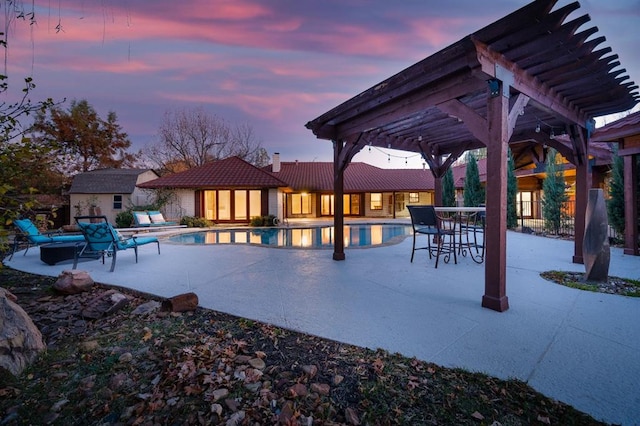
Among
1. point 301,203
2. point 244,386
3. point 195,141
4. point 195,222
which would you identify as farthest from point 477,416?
point 195,141

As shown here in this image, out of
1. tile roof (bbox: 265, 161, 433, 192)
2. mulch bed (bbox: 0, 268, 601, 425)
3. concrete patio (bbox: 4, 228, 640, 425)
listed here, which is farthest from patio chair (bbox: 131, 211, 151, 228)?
mulch bed (bbox: 0, 268, 601, 425)

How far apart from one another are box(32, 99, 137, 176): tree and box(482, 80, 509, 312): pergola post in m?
24.4

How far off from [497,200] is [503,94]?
3.83 feet

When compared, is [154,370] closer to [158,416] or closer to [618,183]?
[158,416]

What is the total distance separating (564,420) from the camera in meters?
1.56

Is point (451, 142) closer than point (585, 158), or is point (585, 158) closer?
point (585, 158)

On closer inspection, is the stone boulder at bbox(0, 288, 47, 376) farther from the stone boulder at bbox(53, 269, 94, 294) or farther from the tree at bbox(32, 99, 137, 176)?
the tree at bbox(32, 99, 137, 176)

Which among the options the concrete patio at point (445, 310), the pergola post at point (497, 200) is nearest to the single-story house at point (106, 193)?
the concrete patio at point (445, 310)

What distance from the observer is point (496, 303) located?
3.11m

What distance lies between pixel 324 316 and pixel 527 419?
180 cm

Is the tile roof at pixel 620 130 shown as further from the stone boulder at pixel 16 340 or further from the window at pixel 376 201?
the window at pixel 376 201

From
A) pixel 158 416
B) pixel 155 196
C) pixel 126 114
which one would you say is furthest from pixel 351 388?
pixel 126 114

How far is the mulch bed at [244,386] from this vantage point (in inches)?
63.9

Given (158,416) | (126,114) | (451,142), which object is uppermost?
(126,114)
